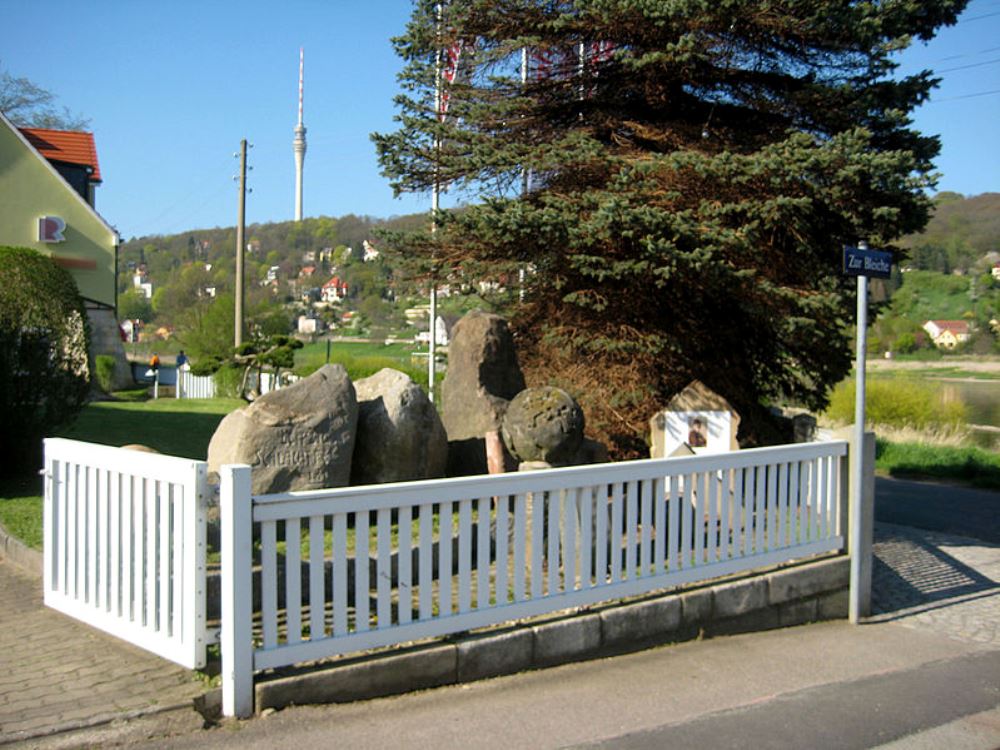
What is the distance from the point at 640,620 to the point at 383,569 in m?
2.01

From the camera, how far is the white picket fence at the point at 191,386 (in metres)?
32.1

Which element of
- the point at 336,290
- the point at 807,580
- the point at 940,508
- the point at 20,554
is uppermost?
the point at 336,290

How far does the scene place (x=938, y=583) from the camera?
29.8ft

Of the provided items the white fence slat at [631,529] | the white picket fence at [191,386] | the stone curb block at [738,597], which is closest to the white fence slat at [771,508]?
the stone curb block at [738,597]

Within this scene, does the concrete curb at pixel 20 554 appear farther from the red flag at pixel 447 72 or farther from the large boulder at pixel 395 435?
the red flag at pixel 447 72

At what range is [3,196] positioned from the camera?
28.5m

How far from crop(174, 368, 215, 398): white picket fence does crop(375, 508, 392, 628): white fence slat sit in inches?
1094

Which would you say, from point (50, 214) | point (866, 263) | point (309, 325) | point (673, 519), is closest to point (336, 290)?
point (309, 325)

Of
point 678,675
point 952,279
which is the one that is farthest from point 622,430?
point 952,279

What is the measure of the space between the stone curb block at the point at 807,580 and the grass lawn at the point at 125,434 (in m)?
5.65

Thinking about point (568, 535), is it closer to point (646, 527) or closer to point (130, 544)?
point (646, 527)

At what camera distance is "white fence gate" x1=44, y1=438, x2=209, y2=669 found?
15.9ft

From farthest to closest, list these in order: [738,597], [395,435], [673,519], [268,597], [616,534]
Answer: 1. [395,435]
2. [738,597]
3. [673,519]
4. [616,534]
5. [268,597]

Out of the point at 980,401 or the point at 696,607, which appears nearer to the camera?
the point at 696,607
